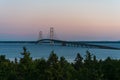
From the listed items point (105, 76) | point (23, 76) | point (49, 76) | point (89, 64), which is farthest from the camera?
point (89, 64)

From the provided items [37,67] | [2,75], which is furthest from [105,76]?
[2,75]

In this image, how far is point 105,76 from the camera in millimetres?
31219

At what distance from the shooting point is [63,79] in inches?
1048

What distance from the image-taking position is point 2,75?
29938 millimetres

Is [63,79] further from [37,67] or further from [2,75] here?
[2,75]

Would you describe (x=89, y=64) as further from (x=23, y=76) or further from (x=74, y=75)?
(x=23, y=76)

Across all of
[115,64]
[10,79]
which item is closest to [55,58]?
[10,79]

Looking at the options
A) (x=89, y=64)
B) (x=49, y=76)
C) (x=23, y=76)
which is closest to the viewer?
(x=49, y=76)

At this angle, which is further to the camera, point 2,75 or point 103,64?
point 103,64

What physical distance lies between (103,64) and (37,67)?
23.3ft

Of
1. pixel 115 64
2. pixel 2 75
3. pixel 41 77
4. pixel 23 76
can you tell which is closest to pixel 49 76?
pixel 41 77

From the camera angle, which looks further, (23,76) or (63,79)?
(23,76)

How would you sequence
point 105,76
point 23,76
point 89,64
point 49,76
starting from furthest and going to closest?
point 89,64 → point 105,76 → point 23,76 → point 49,76

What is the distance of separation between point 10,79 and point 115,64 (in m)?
8.33
